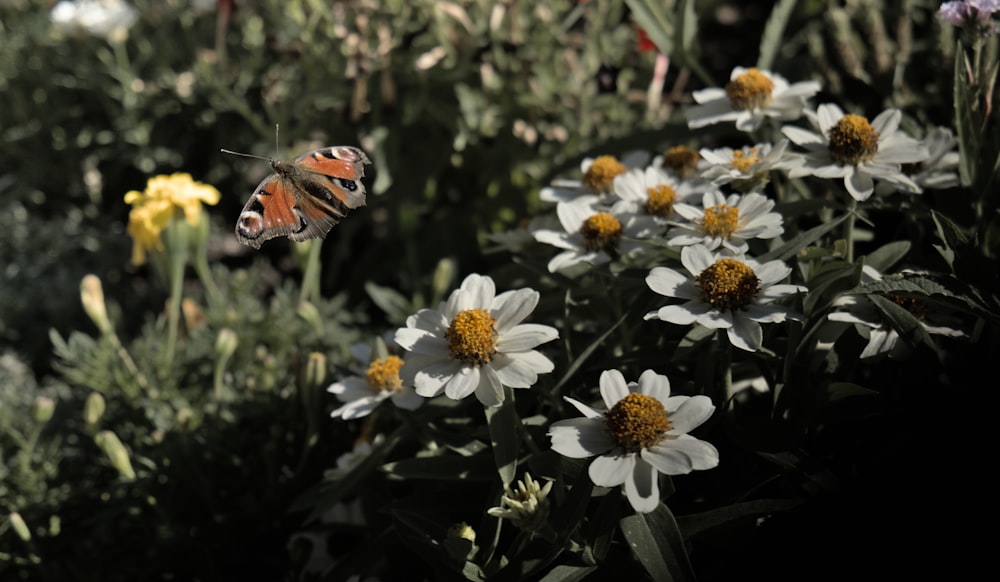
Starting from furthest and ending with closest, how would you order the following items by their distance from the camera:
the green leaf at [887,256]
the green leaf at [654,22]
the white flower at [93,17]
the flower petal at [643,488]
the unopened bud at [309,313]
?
the white flower at [93,17] → the green leaf at [654,22] → the unopened bud at [309,313] → the green leaf at [887,256] → the flower petal at [643,488]

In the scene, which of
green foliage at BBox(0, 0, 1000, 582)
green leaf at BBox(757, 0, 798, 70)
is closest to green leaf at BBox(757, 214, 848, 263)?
green foliage at BBox(0, 0, 1000, 582)

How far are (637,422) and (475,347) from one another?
0.77 feet

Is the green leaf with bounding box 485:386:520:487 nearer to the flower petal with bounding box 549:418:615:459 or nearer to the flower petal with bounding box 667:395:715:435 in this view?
the flower petal with bounding box 549:418:615:459

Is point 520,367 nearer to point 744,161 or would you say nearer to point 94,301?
point 744,161

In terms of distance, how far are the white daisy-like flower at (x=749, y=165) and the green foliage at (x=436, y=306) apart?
0.07m

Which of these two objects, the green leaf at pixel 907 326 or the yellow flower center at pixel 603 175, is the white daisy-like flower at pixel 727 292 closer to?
the green leaf at pixel 907 326

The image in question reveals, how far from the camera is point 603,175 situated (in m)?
1.54

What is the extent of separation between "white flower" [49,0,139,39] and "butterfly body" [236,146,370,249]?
→ 1.47m

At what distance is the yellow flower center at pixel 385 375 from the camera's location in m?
1.38

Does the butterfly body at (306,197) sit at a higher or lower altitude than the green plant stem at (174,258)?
higher

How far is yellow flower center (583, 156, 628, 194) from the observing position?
154cm

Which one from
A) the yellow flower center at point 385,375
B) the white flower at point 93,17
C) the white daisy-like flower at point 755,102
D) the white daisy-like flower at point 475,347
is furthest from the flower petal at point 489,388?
the white flower at point 93,17

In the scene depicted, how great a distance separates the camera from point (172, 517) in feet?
5.27

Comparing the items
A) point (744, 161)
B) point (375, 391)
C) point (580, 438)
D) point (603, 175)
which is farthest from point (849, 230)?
point (375, 391)
